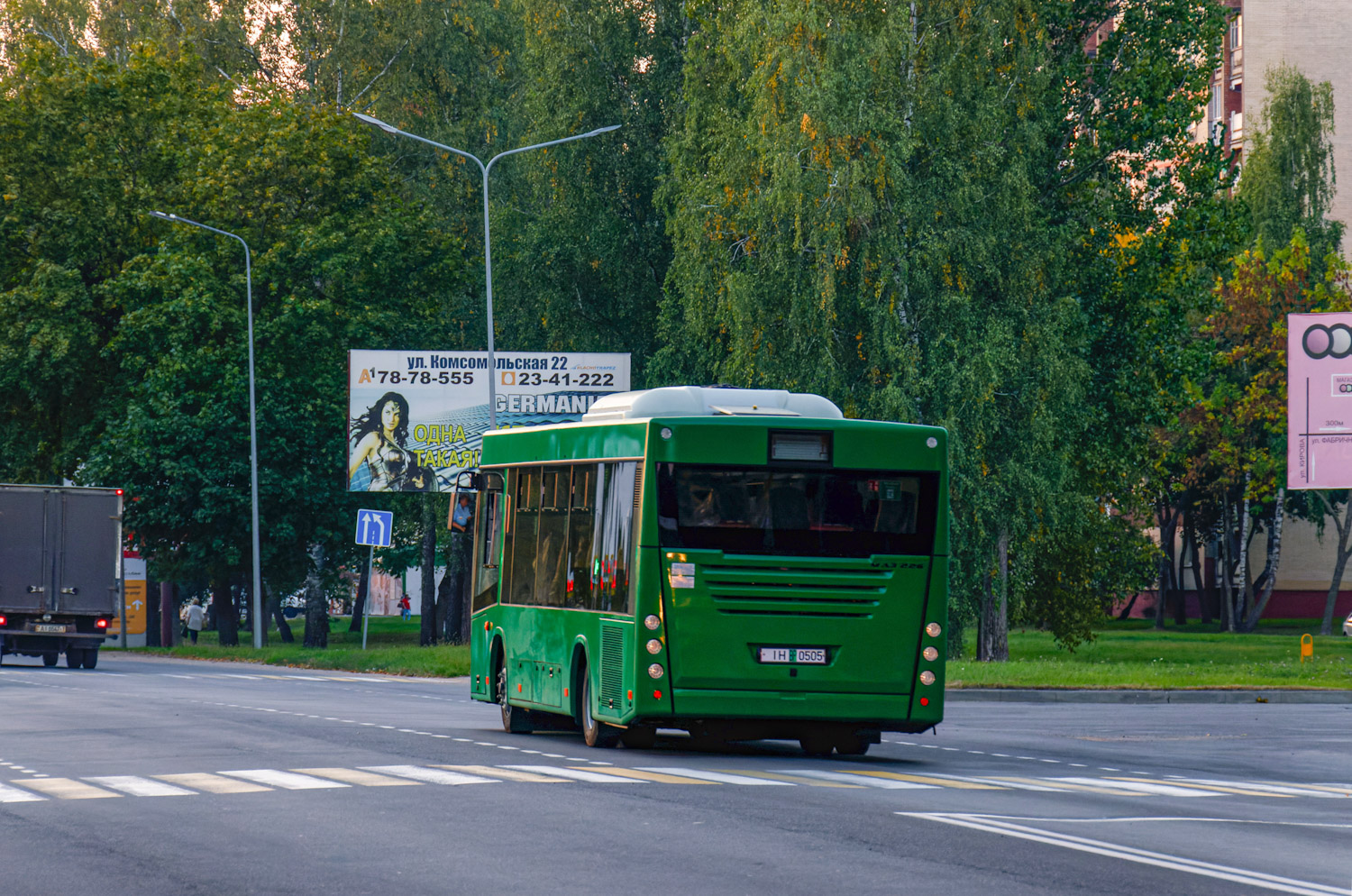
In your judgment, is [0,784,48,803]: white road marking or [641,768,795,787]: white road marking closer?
[0,784,48,803]: white road marking

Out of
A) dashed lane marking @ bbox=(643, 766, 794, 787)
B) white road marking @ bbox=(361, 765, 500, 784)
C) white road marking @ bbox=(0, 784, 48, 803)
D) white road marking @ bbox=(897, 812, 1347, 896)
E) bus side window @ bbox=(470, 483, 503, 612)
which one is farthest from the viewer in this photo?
bus side window @ bbox=(470, 483, 503, 612)

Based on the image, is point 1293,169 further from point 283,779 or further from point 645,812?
point 645,812

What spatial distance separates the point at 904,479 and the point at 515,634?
4.76 metres

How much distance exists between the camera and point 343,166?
167ft

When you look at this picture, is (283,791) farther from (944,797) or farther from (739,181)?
(739,181)

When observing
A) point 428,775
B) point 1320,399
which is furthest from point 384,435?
point 428,775

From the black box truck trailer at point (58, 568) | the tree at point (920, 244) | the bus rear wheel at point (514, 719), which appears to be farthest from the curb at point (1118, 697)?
the black box truck trailer at point (58, 568)

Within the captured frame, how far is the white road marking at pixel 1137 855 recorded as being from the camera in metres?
8.84

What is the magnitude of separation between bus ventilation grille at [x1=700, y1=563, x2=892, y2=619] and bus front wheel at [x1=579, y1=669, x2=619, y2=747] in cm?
172

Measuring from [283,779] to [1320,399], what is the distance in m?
20.7

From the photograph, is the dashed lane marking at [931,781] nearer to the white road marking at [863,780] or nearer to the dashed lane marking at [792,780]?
the white road marking at [863,780]

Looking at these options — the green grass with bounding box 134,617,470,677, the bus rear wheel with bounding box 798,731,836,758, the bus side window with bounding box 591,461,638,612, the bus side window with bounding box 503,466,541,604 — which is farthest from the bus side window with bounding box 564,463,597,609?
the green grass with bounding box 134,617,470,677

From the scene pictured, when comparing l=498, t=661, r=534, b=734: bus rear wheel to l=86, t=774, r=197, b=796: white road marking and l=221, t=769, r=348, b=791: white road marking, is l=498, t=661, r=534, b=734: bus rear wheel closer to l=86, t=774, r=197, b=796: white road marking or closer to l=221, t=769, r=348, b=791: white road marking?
l=221, t=769, r=348, b=791: white road marking

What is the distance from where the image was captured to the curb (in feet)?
88.7
